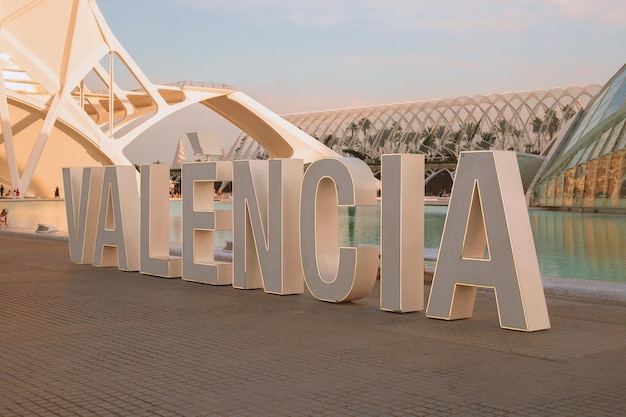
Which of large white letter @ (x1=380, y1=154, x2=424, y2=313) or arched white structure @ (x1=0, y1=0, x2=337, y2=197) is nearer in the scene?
large white letter @ (x1=380, y1=154, x2=424, y2=313)

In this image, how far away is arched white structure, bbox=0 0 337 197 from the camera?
52.8 m

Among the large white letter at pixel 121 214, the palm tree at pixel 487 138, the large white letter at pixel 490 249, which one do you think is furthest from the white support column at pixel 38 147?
the palm tree at pixel 487 138

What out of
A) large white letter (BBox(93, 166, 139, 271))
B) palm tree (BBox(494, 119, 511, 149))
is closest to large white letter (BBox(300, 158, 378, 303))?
large white letter (BBox(93, 166, 139, 271))

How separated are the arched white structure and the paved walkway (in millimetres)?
45296

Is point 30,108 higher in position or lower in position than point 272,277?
higher

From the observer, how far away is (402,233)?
8.71m

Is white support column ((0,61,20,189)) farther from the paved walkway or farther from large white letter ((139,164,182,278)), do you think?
the paved walkway

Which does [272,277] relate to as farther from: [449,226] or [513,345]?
[513,345]

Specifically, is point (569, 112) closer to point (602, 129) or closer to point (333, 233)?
point (602, 129)

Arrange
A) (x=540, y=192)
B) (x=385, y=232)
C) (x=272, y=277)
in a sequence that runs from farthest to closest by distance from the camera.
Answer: (x=540, y=192)
(x=272, y=277)
(x=385, y=232)

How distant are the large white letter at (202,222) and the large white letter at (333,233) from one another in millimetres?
1792

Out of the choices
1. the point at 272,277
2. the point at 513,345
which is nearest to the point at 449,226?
the point at 513,345

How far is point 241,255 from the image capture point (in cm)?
1068

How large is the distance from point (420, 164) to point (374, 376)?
12.0ft
